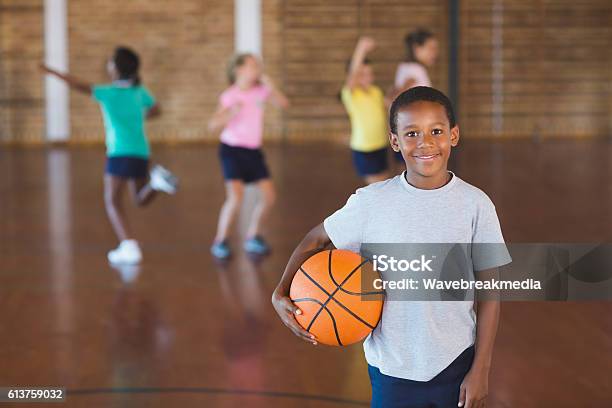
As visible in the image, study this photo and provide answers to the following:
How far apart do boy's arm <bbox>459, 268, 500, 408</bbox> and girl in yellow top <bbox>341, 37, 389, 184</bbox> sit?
5.32m

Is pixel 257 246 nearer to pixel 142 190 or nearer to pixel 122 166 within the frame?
pixel 142 190

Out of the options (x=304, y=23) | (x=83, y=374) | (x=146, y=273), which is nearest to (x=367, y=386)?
(x=83, y=374)

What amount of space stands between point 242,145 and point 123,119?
879 millimetres

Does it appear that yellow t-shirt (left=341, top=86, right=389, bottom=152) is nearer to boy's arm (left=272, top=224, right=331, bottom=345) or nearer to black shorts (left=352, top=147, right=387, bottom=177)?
black shorts (left=352, top=147, right=387, bottom=177)

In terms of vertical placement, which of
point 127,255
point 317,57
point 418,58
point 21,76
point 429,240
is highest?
point 317,57

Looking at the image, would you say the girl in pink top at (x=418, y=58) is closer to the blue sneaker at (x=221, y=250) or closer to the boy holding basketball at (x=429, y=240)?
the blue sneaker at (x=221, y=250)

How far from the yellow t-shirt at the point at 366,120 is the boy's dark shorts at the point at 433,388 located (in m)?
5.33

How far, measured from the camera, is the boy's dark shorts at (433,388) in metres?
2.43

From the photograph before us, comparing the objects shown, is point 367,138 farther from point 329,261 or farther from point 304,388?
point 329,261

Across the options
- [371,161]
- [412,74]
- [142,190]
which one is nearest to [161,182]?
[142,190]

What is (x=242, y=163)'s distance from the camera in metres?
7.23

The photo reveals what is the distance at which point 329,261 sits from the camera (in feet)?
8.23

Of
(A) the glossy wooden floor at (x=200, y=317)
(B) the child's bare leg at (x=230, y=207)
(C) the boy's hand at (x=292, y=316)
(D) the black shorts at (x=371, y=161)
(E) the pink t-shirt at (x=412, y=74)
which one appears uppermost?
(E) the pink t-shirt at (x=412, y=74)

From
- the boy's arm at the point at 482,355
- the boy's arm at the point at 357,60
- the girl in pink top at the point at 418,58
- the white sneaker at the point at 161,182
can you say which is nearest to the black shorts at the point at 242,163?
the white sneaker at the point at 161,182
